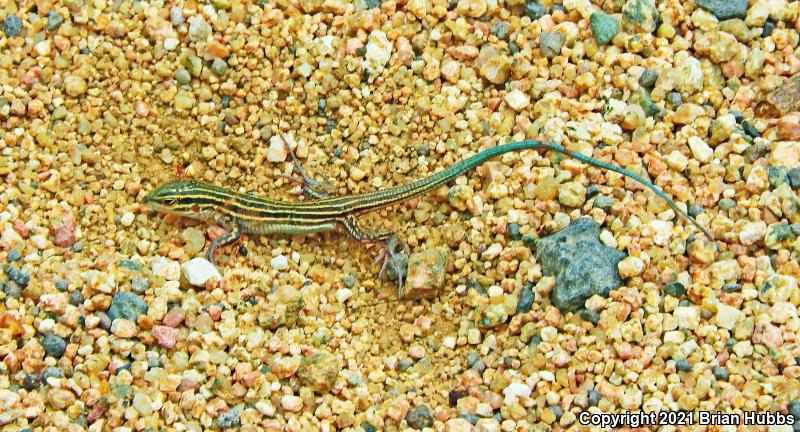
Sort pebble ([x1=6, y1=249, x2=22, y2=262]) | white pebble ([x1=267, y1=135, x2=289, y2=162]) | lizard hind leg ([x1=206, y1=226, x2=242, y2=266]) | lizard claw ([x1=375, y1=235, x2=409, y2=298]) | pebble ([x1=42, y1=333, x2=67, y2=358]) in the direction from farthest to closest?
white pebble ([x1=267, y1=135, x2=289, y2=162]), lizard hind leg ([x1=206, y1=226, x2=242, y2=266]), lizard claw ([x1=375, y1=235, x2=409, y2=298]), pebble ([x1=6, y1=249, x2=22, y2=262]), pebble ([x1=42, y1=333, x2=67, y2=358])

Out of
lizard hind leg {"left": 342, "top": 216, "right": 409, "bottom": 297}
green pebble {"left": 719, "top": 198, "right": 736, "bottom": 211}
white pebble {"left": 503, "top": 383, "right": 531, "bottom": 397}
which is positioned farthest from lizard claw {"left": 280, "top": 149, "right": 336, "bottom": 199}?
green pebble {"left": 719, "top": 198, "right": 736, "bottom": 211}

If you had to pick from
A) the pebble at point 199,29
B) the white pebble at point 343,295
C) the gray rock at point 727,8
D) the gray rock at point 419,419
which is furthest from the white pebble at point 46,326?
the gray rock at point 727,8

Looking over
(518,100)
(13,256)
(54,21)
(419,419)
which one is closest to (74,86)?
(54,21)

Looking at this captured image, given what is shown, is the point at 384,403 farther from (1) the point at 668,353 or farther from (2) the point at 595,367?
(1) the point at 668,353

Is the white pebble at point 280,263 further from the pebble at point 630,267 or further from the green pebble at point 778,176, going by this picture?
the green pebble at point 778,176

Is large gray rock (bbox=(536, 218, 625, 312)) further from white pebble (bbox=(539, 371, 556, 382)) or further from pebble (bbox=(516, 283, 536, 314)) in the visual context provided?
white pebble (bbox=(539, 371, 556, 382))
